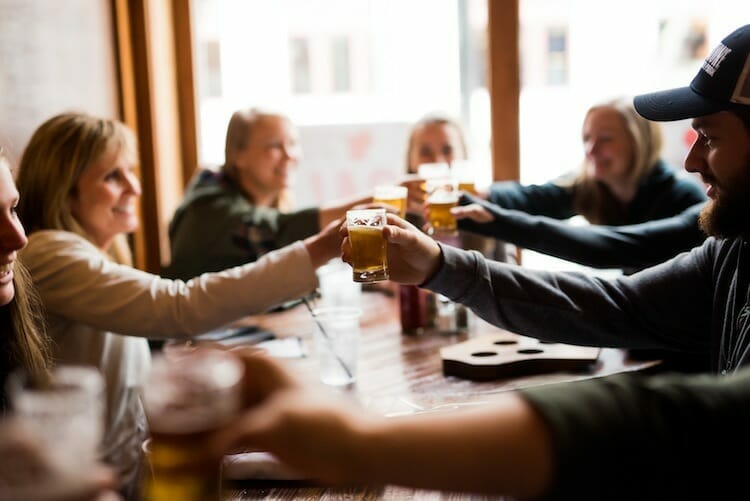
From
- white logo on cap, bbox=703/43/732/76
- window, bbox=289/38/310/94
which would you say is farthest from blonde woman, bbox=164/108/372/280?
white logo on cap, bbox=703/43/732/76

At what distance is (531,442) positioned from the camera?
0.79 metres

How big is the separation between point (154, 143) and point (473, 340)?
6.79 ft

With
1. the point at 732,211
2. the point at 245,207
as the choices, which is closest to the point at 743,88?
the point at 732,211

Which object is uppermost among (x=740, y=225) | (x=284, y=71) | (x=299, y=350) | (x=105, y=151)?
(x=284, y=71)

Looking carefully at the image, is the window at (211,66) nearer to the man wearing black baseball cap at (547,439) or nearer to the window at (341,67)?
the window at (341,67)

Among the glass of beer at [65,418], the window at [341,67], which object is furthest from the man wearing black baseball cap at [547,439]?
the window at [341,67]

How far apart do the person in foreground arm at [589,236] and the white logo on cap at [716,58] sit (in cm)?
88

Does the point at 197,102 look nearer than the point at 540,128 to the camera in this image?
No

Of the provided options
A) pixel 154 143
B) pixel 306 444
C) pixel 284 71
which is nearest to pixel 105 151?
pixel 154 143

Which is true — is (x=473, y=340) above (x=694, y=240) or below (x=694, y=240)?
below

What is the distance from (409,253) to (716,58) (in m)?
0.73

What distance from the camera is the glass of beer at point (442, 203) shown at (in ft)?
7.76

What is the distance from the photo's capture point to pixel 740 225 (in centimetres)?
159

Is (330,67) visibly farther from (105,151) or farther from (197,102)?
(105,151)
